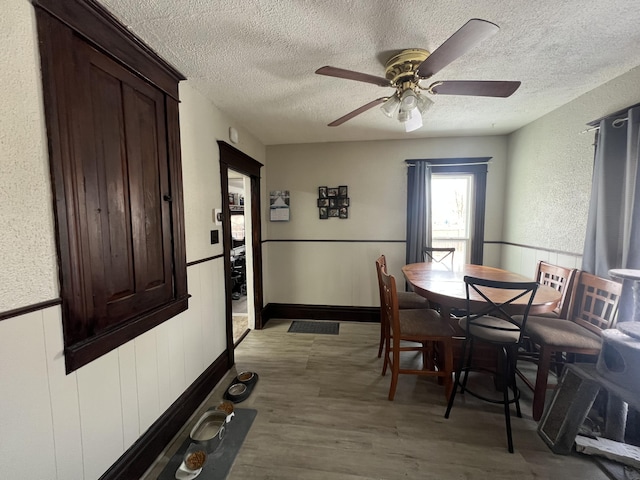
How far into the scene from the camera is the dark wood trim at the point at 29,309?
88 centimetres

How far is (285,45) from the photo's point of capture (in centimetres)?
147

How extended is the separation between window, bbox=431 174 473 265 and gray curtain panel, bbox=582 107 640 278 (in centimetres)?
143

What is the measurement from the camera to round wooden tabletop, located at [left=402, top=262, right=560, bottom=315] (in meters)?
1.69

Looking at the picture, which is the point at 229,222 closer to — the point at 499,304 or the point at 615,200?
the point at 499,304

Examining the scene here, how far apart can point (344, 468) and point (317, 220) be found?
2600mm

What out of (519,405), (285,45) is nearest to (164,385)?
(285,45)

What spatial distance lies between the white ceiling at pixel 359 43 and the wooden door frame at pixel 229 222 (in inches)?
19.4

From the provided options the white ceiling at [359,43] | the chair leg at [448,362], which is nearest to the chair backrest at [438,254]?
the chair leg at [448,362]

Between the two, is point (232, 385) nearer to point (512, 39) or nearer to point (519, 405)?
point (519, 405)

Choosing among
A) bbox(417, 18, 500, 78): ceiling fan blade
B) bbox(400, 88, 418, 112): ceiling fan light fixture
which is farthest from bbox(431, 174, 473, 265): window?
bbox(417, 18, 500, 78): ceiling fan blade

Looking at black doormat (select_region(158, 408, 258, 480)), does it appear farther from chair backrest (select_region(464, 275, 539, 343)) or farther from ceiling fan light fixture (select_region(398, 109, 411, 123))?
ceiling fan light fixture (select_region(398, 109, 411, 123))

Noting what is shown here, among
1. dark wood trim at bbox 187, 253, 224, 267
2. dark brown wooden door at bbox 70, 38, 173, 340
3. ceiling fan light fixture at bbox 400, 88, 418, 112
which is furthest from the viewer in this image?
dark wood trim at bbox 187, 253, 224, 267

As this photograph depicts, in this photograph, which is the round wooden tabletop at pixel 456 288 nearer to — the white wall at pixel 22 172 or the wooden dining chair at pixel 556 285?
the wooden dining chair at pixel 556 285

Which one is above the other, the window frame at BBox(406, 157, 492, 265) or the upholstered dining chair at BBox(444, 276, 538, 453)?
the window frame at BBox(406, 157, 492, 265)
